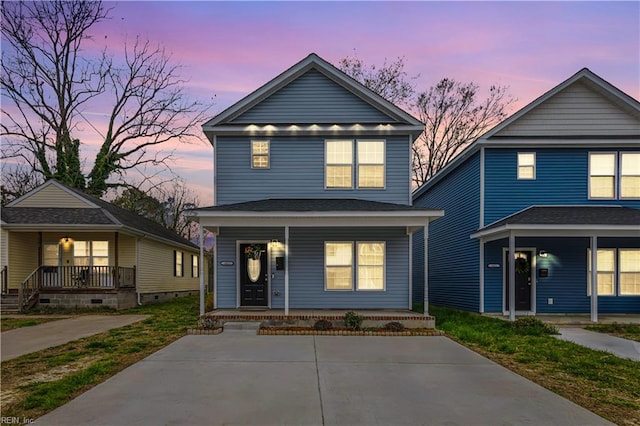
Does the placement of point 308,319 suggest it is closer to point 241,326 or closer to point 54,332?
point 241,326

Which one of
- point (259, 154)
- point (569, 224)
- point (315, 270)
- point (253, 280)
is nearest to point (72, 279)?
point (253, 280)

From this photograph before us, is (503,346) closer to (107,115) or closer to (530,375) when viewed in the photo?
(530,375)

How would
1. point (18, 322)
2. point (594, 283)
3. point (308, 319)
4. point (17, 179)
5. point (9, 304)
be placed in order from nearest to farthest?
point (308, 319)
point (594, 283)
point (18, 322)
point (9, 304)
point (17, 179)

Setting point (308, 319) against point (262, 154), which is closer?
point (308, 319)

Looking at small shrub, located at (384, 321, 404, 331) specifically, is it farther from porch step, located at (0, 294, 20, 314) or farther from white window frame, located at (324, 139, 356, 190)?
porch step, located at (0, 294, 20, 314)

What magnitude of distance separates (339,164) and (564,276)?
8.64m

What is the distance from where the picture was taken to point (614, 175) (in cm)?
1320

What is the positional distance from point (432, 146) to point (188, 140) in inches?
702

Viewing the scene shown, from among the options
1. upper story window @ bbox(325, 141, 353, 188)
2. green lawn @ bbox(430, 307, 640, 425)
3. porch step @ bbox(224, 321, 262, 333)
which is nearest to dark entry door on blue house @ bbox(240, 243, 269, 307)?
porch step @ bbox(224, 321, 262, 333)

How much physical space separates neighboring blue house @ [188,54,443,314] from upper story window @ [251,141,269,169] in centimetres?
3

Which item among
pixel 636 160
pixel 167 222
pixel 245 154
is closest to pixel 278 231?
pixel 245 154

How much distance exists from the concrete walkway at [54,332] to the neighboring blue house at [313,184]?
349cm

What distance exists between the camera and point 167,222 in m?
36.9

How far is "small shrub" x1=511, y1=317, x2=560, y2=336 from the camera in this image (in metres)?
10.0
